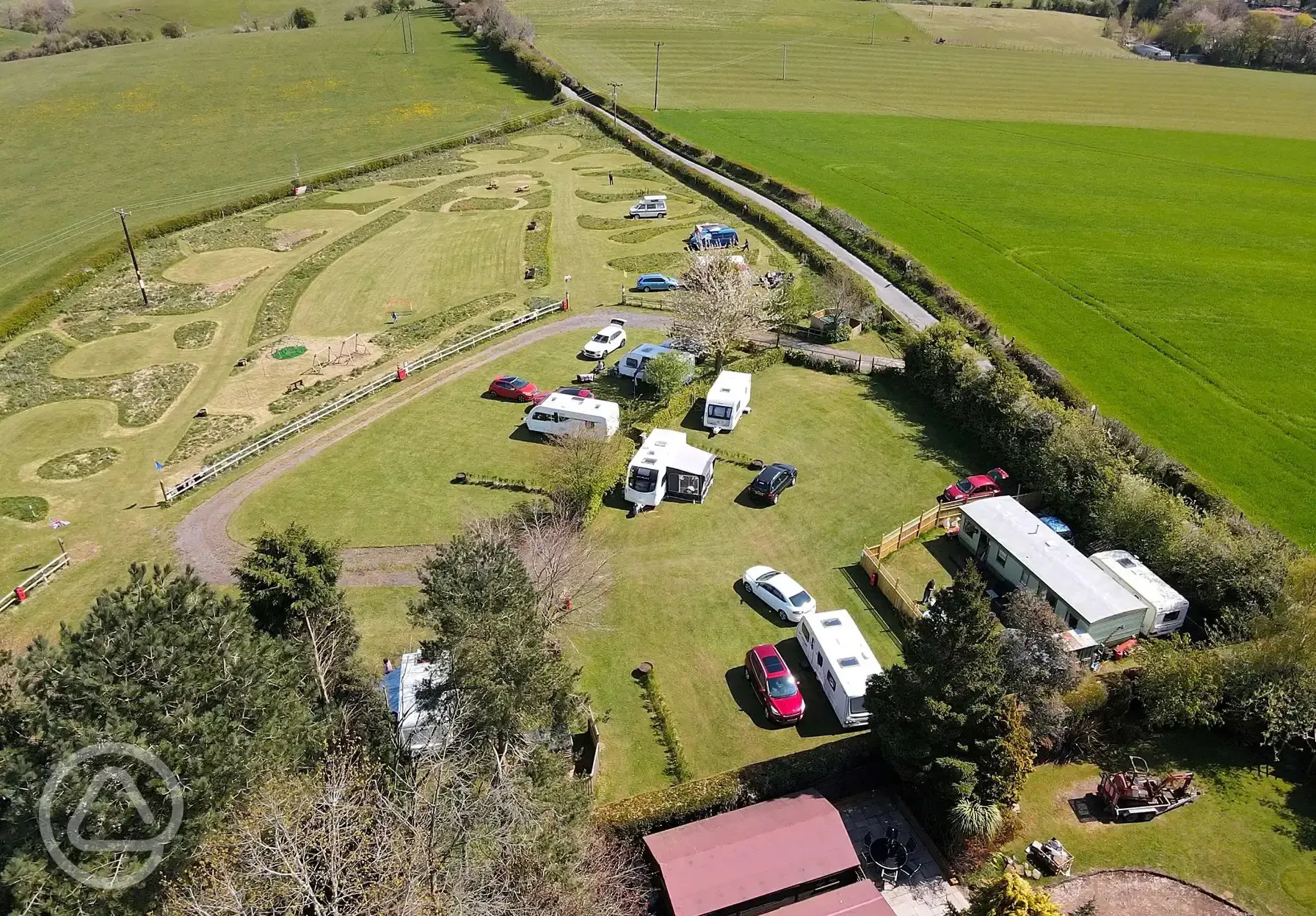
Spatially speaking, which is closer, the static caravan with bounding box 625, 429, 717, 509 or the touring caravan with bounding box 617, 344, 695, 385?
the static caravan with bounding box 625, 429, 717, 509

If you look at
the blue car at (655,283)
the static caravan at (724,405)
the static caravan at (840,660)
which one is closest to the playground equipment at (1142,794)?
the static caravan at (840,660)

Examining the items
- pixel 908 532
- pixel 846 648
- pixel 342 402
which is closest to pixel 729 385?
pixel 908 532

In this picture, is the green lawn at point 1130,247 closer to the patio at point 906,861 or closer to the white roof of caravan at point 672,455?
the white roof of caravan at point 672,455

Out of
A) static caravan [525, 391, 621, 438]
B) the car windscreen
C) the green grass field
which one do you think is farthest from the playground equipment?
the green grass field

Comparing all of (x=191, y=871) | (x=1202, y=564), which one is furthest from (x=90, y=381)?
(x=1202, y=564)

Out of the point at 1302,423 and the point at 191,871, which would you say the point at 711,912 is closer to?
the point at 191,871

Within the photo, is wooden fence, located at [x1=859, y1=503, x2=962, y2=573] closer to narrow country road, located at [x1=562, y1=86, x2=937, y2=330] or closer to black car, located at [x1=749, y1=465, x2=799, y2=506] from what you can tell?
black car, located at [x1=749, y1=465, x2=799, y2=506]
